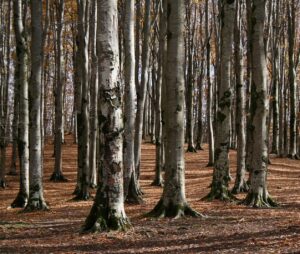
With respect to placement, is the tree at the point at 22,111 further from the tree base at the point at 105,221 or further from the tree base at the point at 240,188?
the tree base at the point at 240,188

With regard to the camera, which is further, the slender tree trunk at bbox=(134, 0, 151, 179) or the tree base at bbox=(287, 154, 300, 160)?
the tree base at bbox=(287, 154, 300, 160)

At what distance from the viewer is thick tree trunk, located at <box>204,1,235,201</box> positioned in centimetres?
1136

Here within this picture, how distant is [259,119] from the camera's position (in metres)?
10.2

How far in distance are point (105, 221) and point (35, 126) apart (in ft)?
15.2

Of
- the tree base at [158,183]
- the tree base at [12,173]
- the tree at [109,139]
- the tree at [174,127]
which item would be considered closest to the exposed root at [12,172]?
the tree base at [12,173]

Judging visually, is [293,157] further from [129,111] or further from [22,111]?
[22,111]

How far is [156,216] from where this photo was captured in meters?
8.72

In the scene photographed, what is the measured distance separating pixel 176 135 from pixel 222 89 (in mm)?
3190

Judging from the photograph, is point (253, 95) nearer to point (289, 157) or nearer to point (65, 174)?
point (65, 174)

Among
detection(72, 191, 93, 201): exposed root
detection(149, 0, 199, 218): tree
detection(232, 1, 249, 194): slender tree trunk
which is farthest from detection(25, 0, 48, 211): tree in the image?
detection(232, 1, 249, 194): slender tree trunk

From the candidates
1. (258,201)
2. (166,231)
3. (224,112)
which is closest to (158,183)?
(224,112)

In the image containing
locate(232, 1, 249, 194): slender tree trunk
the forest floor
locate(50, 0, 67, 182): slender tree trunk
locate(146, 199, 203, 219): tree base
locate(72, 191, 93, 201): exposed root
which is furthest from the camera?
locate(50, 0, 67, 182): slender tree trunk

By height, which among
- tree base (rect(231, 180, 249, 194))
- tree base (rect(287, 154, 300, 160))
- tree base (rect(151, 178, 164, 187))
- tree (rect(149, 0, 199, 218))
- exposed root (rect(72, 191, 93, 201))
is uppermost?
tree (rect(149, 0, 199, 218))

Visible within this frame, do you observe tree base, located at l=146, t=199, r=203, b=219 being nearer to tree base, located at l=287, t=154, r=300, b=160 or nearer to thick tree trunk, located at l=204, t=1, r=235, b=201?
thick tree trunk, located at l=204, t=1, r=235, b=201
